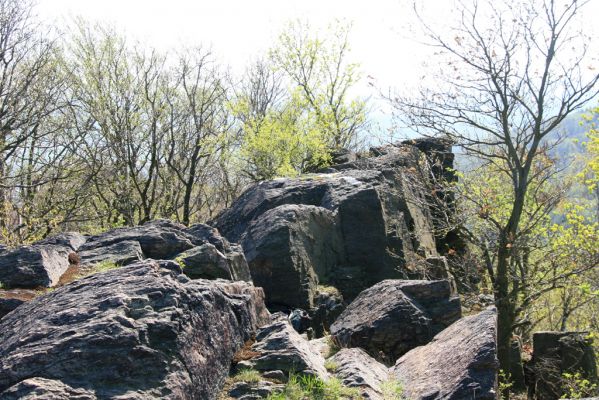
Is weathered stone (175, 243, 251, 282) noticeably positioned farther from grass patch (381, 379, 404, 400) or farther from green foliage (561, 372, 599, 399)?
green foliage (561, 372, 599, 399)

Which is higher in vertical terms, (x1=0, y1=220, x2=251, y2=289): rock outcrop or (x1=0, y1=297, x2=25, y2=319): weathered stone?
(x1=0, y1=220, x2=251, y2=289): rock outcrop

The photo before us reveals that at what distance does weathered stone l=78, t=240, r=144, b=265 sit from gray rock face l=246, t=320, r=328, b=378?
301cm

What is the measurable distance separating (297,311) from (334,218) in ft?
14.2

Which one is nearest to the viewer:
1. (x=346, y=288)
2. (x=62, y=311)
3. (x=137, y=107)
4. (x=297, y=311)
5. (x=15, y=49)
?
(x=62, y=311)

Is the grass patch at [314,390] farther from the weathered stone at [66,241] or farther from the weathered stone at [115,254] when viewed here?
the weathered stone at [66,241]

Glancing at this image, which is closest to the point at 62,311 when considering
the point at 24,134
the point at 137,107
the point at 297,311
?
the point at 297,311

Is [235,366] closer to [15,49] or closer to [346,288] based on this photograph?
[346,288]

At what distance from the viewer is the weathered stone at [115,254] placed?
10688 millimetres

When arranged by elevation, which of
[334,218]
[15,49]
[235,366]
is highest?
[15,49]

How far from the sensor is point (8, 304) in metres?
8.74

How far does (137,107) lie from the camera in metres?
31.8

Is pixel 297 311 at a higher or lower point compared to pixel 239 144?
lower

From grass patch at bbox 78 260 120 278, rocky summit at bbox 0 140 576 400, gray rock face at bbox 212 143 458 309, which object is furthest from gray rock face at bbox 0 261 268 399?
gray rock face at bbox 212 143 458 309

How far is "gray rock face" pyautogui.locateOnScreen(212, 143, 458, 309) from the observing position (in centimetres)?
1517
